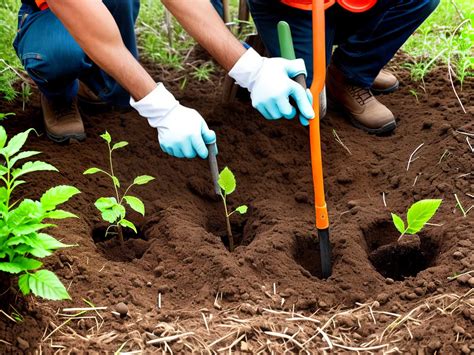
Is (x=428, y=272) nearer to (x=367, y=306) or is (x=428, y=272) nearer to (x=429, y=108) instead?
(x=367, y=306)

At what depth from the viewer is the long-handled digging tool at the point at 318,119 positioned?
2184 millimetres

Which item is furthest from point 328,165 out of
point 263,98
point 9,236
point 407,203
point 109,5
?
point 9,236

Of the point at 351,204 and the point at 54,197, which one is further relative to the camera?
the point at 351,204

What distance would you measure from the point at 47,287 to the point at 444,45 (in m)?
2.53

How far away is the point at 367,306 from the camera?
2.14m

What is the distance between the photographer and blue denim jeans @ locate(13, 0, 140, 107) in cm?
285

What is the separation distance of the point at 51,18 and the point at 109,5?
0.26 metres

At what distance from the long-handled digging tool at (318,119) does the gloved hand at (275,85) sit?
0.05 meters

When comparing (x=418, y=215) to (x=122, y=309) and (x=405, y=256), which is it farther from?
(x=122, y=309)

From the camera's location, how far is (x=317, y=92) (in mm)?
2271

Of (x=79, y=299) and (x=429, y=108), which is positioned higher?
(x=79, y=299)

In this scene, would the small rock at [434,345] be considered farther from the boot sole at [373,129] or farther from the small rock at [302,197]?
the boot sole at [373,129]

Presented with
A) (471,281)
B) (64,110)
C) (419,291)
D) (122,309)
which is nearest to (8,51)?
(64,110)

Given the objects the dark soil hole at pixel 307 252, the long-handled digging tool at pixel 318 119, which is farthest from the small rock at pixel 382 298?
the dark soil hole at pixel 307 252
